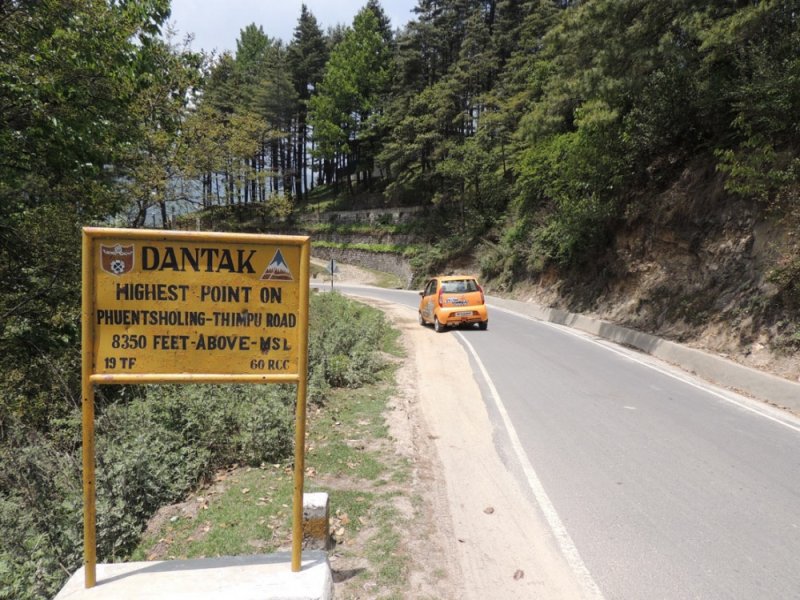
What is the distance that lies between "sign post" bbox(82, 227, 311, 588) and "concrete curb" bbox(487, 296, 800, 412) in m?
9.44

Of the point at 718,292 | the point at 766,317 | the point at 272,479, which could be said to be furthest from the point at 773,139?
the point at 272,479

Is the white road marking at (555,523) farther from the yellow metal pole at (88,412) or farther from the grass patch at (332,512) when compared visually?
the yellow metal pole at (88,412)

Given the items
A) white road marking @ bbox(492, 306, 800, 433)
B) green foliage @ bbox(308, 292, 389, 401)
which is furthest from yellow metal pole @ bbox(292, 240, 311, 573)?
white road marking @ bbox(492, 306, 800, 433)

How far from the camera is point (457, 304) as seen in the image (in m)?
17.0

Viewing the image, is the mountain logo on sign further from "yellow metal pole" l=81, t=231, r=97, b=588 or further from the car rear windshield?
the car rear windshield

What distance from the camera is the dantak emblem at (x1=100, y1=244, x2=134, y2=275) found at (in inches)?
123

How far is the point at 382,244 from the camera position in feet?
157

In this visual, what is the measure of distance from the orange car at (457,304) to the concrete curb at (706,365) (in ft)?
13.4

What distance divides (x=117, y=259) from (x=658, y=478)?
18.6ft

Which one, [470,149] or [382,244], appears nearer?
[470,149]

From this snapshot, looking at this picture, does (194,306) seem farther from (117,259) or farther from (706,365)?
(706,365)

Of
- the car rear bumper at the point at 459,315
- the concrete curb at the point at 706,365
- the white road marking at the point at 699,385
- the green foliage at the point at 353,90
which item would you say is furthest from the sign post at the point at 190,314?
the green foliage at the point at 353,90

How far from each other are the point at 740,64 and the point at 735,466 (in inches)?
492

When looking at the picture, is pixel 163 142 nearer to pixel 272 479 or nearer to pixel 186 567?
pixel 272 479
